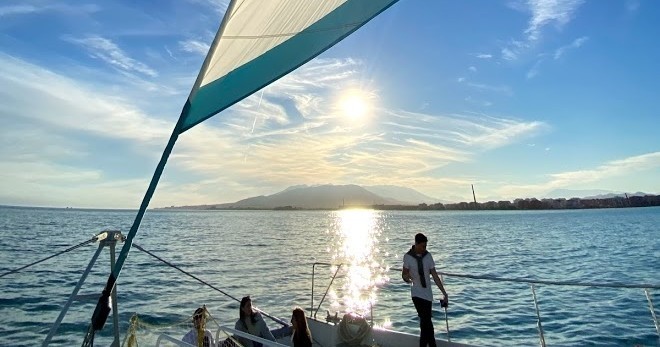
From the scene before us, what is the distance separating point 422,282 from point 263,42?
5.30 m

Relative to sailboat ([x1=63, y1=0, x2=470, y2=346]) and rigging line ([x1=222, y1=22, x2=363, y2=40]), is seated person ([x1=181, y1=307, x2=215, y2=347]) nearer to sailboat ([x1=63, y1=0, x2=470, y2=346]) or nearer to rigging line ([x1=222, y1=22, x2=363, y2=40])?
sailboat ([x1=63, y1=0, x2=470, y2=346])

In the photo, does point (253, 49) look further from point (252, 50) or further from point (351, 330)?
point (351, 330)

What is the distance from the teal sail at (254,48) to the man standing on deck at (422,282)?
4.70 metres

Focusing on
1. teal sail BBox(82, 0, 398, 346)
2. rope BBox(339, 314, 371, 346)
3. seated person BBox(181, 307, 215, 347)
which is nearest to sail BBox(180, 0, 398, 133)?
teal sail BBox(82, 0, 398, 346)

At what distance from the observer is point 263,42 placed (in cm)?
371

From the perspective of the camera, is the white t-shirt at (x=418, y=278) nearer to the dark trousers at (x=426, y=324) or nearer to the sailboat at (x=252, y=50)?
the dark trousers at (x=426, y=324)

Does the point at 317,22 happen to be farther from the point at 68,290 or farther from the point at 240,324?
the point at 68,290

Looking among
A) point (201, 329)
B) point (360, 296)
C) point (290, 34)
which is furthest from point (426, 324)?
point (360, 296)

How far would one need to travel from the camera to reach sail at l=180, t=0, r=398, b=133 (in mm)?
3391

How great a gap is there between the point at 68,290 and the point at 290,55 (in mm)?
25101

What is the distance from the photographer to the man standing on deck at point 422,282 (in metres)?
7.49

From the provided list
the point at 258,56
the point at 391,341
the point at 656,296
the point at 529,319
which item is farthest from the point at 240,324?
the point at 656,296

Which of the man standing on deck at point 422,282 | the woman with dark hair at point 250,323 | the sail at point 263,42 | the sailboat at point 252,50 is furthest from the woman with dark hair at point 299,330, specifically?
the sail at point 263,42

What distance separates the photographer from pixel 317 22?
12.2 feet
